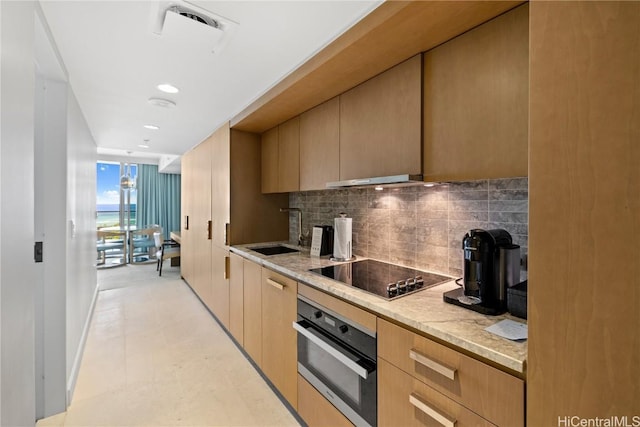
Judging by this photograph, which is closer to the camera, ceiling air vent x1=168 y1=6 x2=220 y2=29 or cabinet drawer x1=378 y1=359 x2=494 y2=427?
cabinet drawer x1=378 y1=359 x2=494 y2=427

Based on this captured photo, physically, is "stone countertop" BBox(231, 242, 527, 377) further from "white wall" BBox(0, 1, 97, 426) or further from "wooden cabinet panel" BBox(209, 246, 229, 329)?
"wooden cabinet panel" BBox(209, 246, 229, 329)

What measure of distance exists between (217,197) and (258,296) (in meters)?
1.37

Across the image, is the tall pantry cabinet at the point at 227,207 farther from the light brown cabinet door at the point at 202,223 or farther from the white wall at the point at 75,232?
the white wall at the point at 75,232

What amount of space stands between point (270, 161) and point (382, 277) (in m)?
1.72

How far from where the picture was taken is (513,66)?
3.67ft

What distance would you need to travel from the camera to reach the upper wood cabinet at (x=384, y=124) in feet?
4.82

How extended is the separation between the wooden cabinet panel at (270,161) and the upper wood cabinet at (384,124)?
Result: 98cm

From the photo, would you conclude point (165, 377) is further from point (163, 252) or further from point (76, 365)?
point (163, 252)

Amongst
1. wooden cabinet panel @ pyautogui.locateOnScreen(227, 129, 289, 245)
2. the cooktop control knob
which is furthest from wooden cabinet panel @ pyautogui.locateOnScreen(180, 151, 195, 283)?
the cooktop control knob

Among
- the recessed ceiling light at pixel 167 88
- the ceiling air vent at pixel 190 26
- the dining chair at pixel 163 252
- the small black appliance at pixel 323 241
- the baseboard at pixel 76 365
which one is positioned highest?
the recessed ceiling light at pixel 167 88

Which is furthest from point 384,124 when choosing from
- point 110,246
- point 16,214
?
point 110,246

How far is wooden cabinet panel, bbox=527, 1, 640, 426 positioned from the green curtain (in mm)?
8036

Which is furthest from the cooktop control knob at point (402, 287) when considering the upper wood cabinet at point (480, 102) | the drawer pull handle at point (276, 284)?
the drawer pull handle at point (276, 284)

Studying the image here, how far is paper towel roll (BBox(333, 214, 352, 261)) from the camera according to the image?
2.10 m
